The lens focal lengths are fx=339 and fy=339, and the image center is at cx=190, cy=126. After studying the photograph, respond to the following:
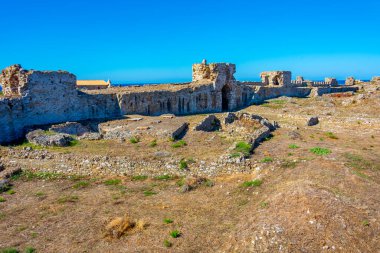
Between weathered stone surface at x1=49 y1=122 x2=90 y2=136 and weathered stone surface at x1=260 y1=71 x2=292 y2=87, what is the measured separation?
105 feet

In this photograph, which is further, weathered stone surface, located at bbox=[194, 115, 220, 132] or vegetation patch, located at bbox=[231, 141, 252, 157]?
Answer: weathered stone surface, located at bbox=[194, 115, 220, 132]

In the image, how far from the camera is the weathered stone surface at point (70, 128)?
2124 cm

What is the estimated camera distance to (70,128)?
2206 cm

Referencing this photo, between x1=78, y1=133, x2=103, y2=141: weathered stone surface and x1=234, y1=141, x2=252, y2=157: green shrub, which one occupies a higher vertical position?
x1=78, y1=133, x2=103, y2=141: weathered stone surface

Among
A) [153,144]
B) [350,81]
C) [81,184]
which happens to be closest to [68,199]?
[81,184]

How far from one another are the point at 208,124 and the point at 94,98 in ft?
29.7

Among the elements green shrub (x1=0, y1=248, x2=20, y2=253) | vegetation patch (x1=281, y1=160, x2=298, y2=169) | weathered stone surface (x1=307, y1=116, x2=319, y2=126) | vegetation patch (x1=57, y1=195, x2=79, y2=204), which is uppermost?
weathered stone surface (x1=307, y1=116, x2=319, y2=126)

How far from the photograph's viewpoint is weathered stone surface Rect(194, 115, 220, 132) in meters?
22.7

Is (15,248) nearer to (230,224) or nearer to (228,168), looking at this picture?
(230,224)

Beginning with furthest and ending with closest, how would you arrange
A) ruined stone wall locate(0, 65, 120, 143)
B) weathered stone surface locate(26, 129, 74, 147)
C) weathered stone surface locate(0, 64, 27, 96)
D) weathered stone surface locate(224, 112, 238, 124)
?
weathered stone surface locate(224, 112, 238, 124) → weathered stone surface locate(0, 64, 27, 96) → ruined stone wall locate(0, 65, 120, 143) → weathered stone surface locate(26, 129, 74, 147)

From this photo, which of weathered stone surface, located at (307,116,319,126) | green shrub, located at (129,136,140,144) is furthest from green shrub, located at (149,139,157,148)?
weathered stone surface, located at (307,116,319,126)

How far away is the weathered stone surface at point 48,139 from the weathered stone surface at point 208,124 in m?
7.95

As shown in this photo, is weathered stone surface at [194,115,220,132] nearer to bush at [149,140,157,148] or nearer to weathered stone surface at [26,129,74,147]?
bush at [149,140,157,148]

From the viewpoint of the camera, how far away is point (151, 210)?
11.6 meters
